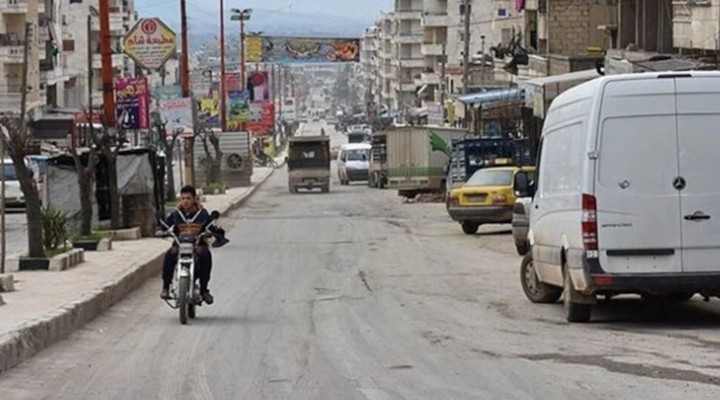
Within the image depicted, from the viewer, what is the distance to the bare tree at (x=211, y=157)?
223 feet

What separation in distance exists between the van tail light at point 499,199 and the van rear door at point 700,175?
1981 centimetres

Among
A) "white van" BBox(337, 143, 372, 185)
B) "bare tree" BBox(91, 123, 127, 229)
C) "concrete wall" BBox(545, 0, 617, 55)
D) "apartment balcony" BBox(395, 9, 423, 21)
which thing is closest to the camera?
"bare tree" BBox(91, 123, 127, 229)

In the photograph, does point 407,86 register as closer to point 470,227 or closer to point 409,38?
point 409,38

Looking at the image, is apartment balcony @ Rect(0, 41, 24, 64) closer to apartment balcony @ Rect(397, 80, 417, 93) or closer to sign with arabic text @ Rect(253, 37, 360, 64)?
sign with arabic text @ Rect(253, 37, 360, 64)

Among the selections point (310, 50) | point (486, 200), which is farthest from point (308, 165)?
point (310, 50)

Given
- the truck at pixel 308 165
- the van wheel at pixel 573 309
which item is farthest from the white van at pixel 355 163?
the van wheel at pixel 573 309

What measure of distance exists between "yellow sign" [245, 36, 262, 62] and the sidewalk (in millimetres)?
87663

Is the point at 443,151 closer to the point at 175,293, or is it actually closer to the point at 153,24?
the point at 153,24

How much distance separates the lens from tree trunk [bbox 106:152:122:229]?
1240 inches

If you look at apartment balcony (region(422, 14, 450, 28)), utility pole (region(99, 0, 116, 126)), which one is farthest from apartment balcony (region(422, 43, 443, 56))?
utility pole (region(99, 0, 116, 126))

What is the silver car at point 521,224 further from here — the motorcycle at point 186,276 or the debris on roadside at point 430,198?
the debris on roadside at point 430,198

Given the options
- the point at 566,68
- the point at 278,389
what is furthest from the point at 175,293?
the point at 566,68

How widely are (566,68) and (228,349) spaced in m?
37.4

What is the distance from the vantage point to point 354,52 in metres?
119
